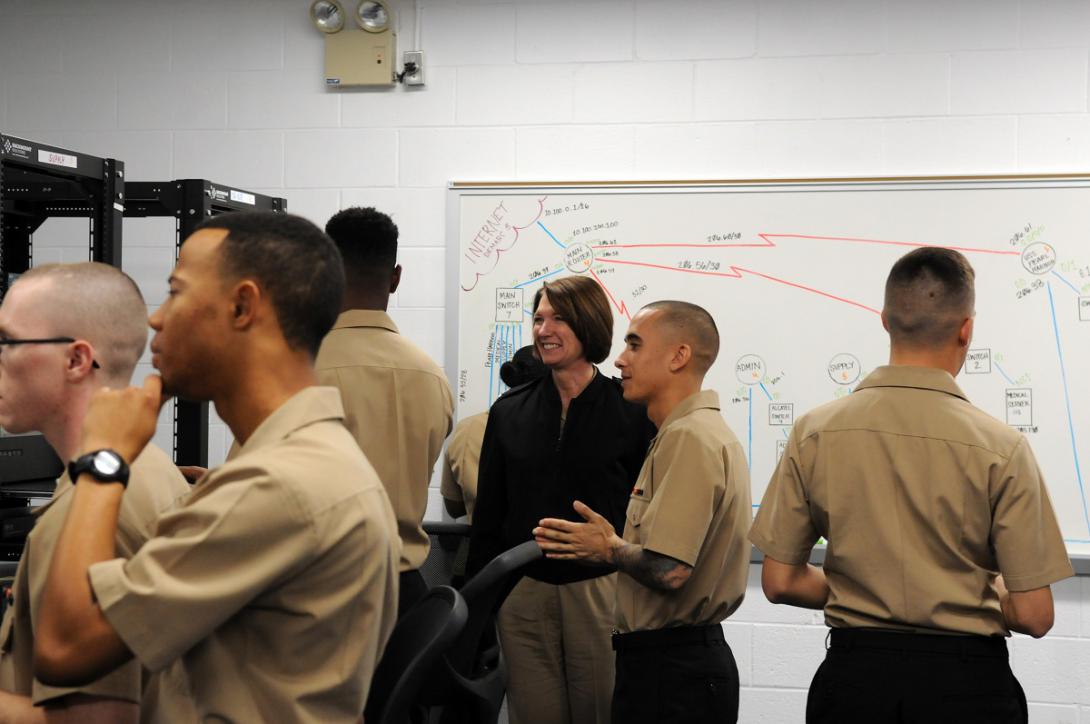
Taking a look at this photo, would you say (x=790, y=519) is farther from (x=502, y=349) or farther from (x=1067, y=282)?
(x=1067, y=282)

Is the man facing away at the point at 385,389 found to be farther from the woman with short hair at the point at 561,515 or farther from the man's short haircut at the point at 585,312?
the man's short haircut at the point at 585,312

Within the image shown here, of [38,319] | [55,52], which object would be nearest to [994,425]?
[38,319]

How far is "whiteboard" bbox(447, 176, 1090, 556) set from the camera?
3.45 meters

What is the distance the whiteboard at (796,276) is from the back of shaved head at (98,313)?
6.92ft

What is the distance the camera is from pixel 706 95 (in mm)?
3660

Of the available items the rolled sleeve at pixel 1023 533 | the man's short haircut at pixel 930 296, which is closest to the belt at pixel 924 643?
the rolled sleeve at pixel 1023 533

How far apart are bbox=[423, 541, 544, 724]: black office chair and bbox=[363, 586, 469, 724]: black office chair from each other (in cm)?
4

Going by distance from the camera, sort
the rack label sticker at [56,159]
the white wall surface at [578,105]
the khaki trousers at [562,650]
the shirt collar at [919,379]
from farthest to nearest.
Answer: the white wall surface at [578,105] → the khaki trousers at [562,650] → the rack label sticker at [56,159] → the shirt collar at [919,379]

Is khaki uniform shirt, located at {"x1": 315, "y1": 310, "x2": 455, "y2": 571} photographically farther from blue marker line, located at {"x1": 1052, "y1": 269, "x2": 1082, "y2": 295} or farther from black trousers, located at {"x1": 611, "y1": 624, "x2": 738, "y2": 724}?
blue marker line, located at {"x1": 1052, "y1": 269, "x2": 1082, "y2": 295}

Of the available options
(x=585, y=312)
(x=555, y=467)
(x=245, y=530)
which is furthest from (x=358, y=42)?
(x=245, y=530)

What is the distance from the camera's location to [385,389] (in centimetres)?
237

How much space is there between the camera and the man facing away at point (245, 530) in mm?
1095

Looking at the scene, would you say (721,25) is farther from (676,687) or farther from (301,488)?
(301,488)

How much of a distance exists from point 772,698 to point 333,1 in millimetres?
2840
